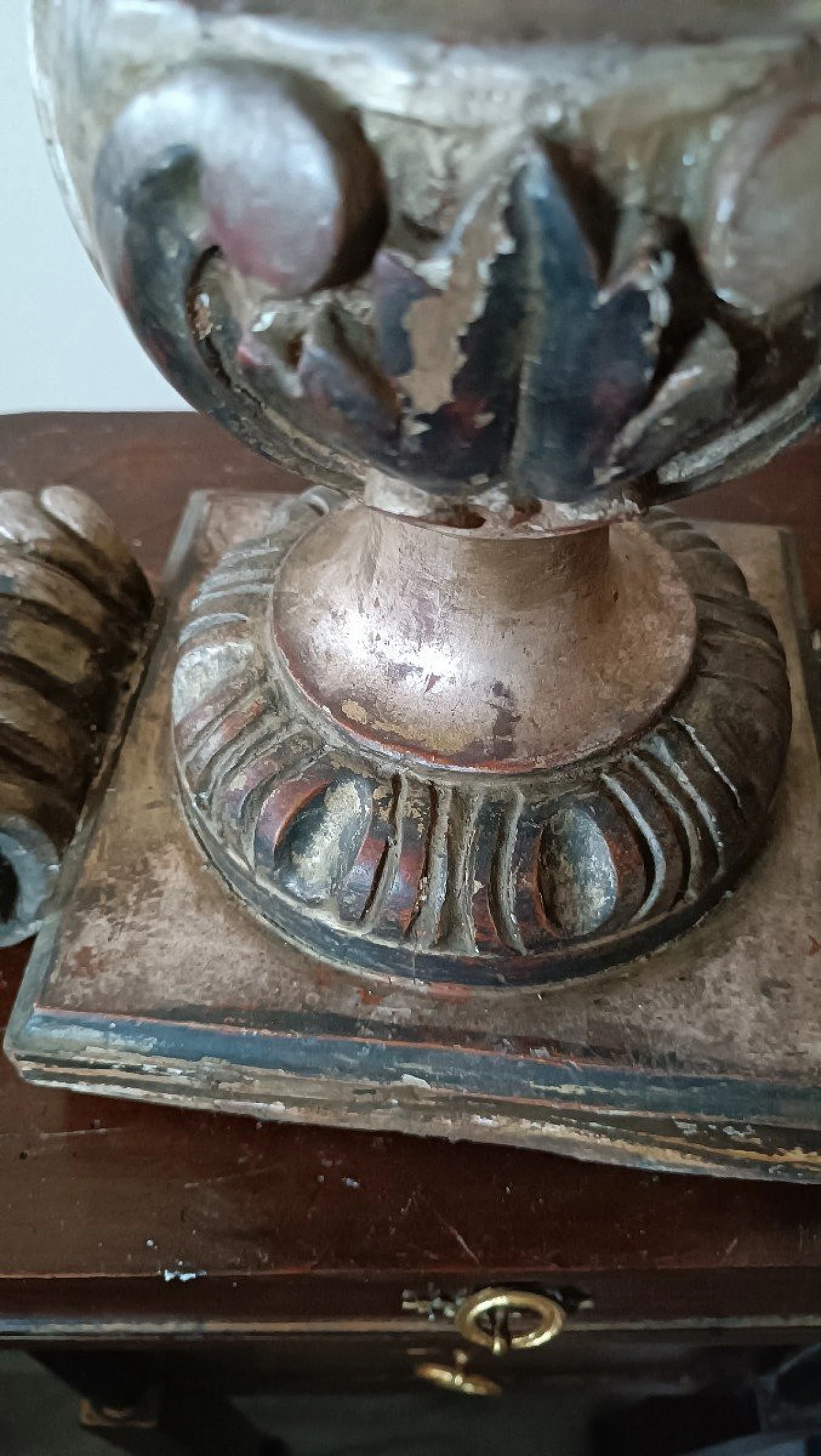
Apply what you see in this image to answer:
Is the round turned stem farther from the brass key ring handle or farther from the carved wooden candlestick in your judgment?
the brass key ring handle

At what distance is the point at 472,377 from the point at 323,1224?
40 centimetres

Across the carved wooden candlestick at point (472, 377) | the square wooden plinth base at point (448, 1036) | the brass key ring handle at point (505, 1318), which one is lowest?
the brass key ring handle at point (505, 1318)

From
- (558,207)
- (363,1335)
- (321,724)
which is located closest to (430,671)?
(321,724)

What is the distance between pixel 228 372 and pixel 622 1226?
0.42 m

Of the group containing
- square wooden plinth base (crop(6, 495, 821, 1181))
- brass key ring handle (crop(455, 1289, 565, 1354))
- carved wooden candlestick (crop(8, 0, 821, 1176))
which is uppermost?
carved wooden candlestick (crop(8, 0, 821, 1176))

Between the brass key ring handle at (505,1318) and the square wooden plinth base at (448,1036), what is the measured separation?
0.10 metres

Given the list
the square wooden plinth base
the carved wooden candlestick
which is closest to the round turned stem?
the carved wooden candlestick

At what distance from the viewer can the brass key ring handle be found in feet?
1.89

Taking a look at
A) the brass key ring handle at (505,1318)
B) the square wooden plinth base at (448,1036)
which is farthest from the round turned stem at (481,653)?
the brass key ring handle at (505,1318)

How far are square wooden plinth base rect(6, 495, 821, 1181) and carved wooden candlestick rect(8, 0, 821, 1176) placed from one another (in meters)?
0.02

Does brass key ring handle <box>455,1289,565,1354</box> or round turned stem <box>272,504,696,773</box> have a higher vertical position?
round turned stem <box>272,504,696,773</box>

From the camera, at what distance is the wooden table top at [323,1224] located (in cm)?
53

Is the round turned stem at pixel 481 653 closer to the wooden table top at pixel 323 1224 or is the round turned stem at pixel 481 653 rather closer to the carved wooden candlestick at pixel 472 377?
the carved wooden candlestick at pixel 472 377

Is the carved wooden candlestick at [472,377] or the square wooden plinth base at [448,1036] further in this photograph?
the square wooden plinth base at [448,1036]
